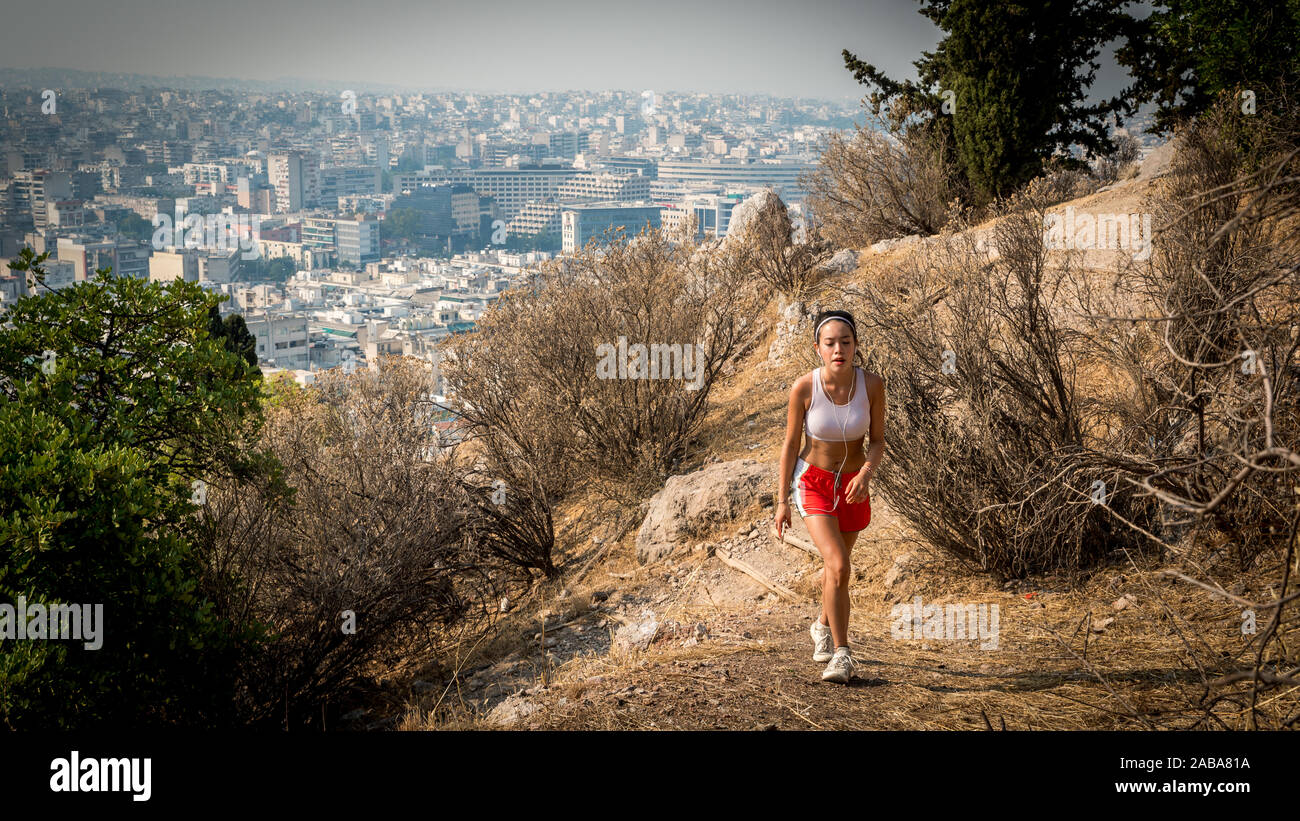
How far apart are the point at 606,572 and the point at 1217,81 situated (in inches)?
335

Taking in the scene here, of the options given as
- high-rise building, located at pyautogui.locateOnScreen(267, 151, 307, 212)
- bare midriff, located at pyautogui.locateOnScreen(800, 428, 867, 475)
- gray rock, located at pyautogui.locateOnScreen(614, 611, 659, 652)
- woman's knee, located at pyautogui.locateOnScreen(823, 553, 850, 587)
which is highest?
high-rise building, located at pyautogui.locateOnScreen(267, 151, 307, 212)

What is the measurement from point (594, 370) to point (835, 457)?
569 cm

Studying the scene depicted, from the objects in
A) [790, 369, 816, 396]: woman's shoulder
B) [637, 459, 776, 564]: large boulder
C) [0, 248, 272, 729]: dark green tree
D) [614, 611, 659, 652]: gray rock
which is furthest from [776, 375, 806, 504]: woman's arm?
[637, 459, 776, 564]: large boulder

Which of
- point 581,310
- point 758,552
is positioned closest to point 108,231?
point 581,310

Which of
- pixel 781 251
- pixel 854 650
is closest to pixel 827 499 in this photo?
pixel 854 650

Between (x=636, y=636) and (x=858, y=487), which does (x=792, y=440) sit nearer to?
(x=858, y=487)

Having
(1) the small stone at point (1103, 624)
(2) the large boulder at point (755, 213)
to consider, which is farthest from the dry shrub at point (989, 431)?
(2) the large boulder at point (755, 213)

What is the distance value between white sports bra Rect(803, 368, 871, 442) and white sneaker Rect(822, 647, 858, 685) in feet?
2.83

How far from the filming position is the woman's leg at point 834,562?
3.57m

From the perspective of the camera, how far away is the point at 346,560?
18.2ft

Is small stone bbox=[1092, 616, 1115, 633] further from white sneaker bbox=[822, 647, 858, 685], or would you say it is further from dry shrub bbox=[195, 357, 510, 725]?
dry shrub bbox=[195, 357, 510, 725]

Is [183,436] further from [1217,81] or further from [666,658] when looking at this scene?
[1217,81]

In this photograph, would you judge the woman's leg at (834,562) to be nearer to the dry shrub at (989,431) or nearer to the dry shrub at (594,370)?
the dry shrub at (989,431)

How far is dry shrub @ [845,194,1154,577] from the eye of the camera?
15.7 feet
